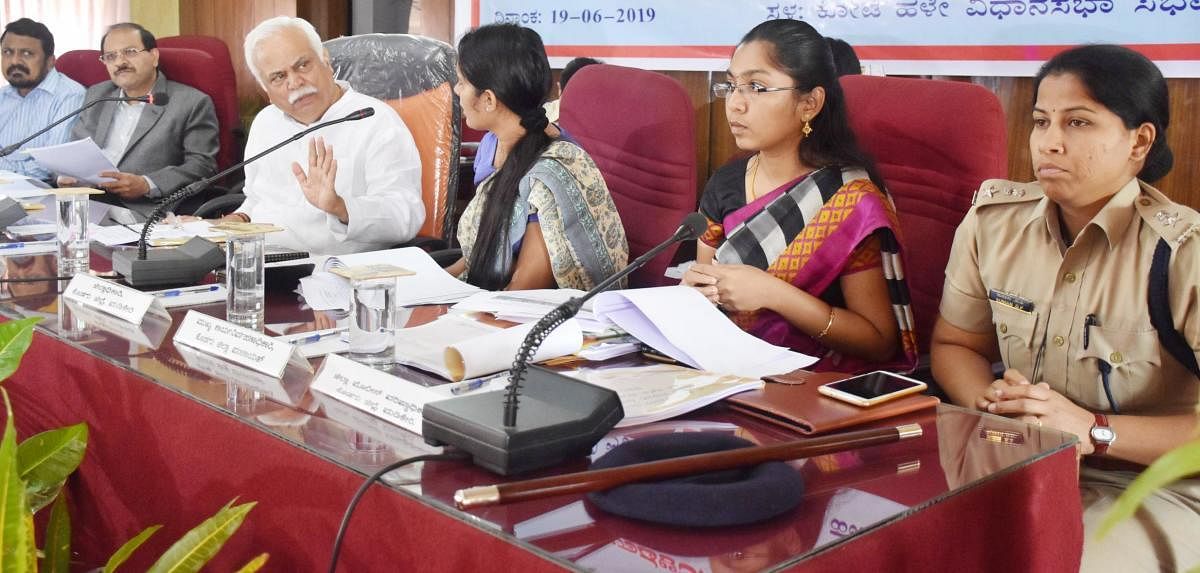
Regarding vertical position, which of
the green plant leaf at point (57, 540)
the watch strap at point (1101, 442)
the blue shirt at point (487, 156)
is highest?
the blue shirt at point (487, 156)

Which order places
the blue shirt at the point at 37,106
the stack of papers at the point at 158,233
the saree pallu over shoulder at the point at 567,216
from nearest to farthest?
1. the stack of papers at the point at 158,233
2. the saree pallu over shoulder at the point at 567,216
3. the blue shirt at the point at 37,106

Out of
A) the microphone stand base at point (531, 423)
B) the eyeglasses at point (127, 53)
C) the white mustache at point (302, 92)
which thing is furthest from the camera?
the eyeglasses at point (127, 53)

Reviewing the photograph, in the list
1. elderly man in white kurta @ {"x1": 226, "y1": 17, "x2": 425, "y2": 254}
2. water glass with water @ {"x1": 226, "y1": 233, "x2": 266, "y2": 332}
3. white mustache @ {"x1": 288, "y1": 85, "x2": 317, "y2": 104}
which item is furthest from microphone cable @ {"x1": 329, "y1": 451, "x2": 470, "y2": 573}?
white mustache @ {"x1": 288, "y1": 85, "x2": 317, "y2": 104}

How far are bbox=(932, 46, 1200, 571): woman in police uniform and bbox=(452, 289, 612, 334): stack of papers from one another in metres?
0.55

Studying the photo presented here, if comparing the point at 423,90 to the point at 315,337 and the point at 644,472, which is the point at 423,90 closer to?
the point at 315,337

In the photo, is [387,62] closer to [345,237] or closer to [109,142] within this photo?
[345,237]

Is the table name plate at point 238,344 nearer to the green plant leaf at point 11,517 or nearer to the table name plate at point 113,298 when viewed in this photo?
the table name plate at point 113,298

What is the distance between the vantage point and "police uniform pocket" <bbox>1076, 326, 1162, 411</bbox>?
1.48m

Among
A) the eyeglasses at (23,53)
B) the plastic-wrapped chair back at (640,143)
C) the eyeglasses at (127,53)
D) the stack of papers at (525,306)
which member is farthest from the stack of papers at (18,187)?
the eyeglasses at (23,53)

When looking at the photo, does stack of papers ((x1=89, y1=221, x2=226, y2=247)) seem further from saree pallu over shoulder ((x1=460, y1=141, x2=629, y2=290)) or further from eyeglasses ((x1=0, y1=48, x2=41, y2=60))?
eyeglasses ((x1=0, y1=48, x2=41, y2=60))

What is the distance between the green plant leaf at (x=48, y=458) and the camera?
1.14 metres

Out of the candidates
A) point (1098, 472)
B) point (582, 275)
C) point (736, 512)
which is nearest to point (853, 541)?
point (736, 512)

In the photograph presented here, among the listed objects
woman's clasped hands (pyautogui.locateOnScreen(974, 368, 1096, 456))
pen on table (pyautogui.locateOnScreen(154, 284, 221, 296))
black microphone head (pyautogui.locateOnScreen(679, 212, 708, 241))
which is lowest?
woman's clasped hands (pyautogui.locateOnScreen(974, 368, 1096, 456))

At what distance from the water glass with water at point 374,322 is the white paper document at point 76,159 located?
2.14 metres
